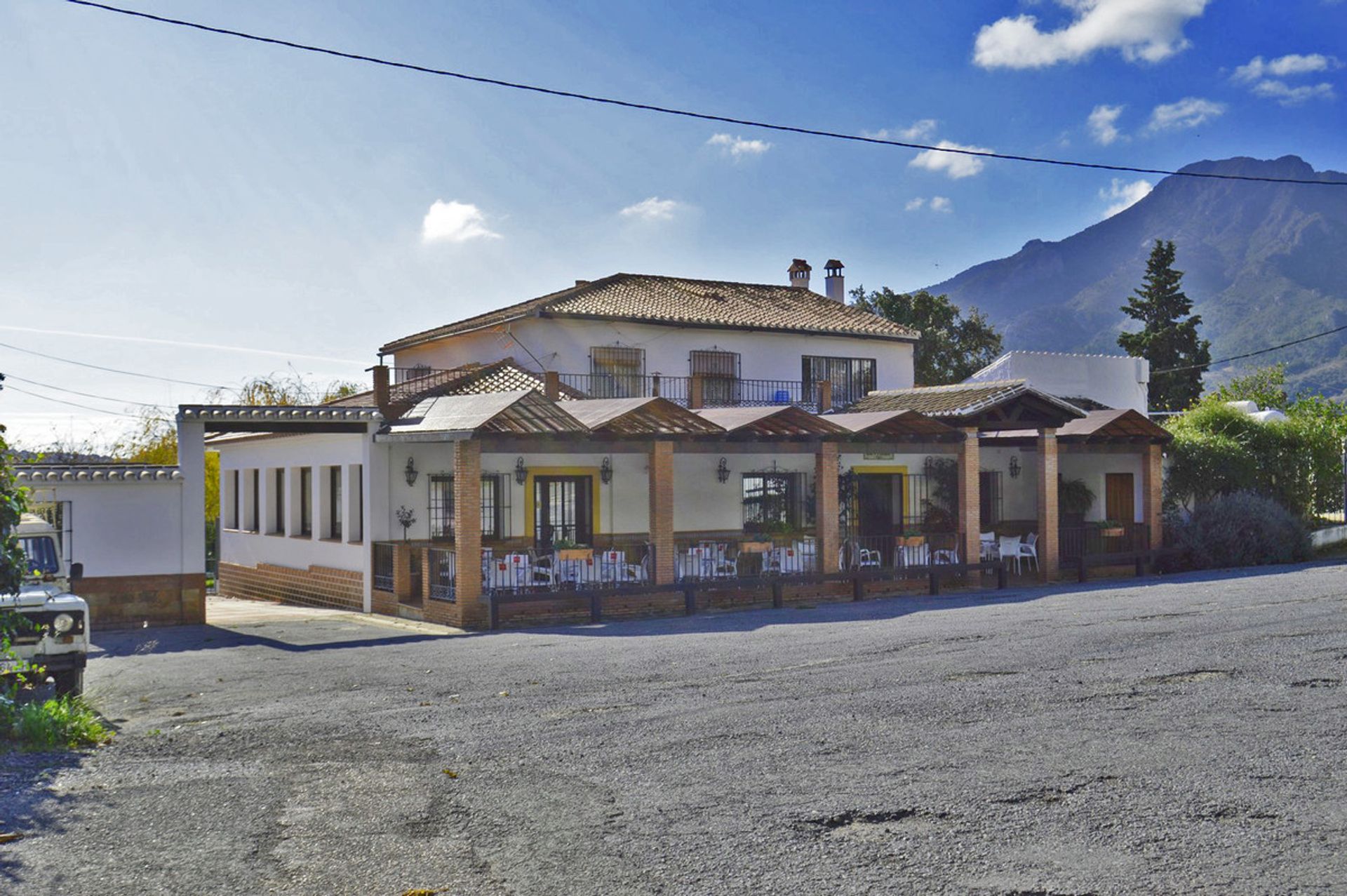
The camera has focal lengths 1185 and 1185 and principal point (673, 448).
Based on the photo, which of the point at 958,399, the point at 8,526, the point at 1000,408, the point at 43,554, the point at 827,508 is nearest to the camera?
the point at 8,526

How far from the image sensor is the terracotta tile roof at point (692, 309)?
89.1 feet

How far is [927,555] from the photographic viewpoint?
21906 mm

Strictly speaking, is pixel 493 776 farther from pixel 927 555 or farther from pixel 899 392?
pixel 899 392

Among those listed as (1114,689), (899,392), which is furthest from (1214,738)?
(899,392)

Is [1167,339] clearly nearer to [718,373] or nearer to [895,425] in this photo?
[718,373]

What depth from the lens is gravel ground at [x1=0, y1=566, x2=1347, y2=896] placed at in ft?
18.8

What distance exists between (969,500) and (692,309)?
31.5 feet

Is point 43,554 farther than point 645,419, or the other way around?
point 645,419

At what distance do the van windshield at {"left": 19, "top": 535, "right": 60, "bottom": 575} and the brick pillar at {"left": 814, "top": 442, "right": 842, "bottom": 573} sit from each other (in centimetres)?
1220

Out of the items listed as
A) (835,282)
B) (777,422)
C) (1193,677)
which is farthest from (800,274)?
(1193,677)

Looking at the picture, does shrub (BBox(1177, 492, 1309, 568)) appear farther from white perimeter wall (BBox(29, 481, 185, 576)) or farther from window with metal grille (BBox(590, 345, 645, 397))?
white perimeter wall (BBox(29, 481, 185, 576))

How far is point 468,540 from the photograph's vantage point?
57.0 ft

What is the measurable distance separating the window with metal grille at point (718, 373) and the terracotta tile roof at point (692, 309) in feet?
2.40

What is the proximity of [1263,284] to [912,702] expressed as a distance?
179 m
